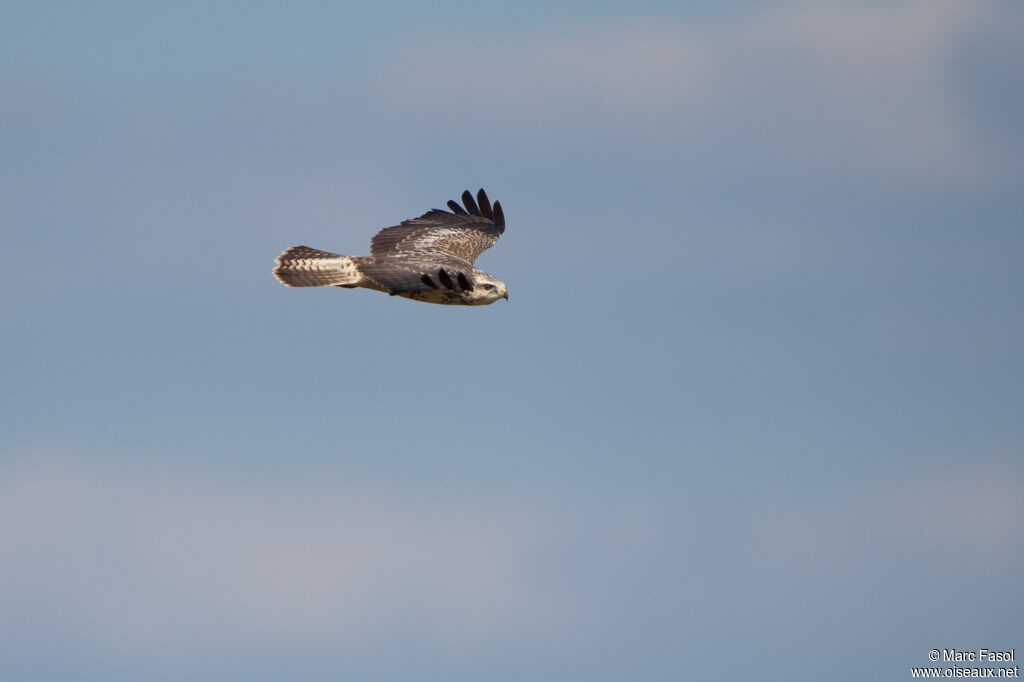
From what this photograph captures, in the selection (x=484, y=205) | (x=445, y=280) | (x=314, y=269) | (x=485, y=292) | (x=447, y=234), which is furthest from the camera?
(x=484, y=205)

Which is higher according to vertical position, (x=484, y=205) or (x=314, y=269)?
(x=484, y=205)

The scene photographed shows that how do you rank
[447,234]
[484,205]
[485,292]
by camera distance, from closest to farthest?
[485,292], [447,234], [484,205]

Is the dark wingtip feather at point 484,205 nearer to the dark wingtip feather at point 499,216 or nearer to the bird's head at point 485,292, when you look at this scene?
the dark wingtip feather at point 499,216

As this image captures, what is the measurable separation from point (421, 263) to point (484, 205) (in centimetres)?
630

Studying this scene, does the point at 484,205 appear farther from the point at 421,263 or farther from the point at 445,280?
the point at 445,280

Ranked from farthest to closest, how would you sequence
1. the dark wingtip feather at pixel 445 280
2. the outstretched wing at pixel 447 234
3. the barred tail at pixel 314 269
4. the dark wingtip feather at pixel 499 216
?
the dark wingtip feather at pixel 499 216, the outstretched wing at pixel 447 234, the barred tail at pixel 314 269, the dark wingtip feather at pixel 445 280

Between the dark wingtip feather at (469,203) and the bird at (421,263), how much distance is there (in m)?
0.09

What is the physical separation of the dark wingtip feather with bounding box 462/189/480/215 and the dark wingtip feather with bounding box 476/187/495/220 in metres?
0.13

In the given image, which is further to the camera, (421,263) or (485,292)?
(421,263)

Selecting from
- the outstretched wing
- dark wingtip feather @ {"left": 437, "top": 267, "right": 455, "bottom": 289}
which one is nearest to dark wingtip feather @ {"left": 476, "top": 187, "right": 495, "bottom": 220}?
the outstretched wing

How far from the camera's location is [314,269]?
29.5 meters

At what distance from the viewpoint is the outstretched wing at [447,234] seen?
30969 millimetres

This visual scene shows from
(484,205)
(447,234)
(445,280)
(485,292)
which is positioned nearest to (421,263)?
(485,292)

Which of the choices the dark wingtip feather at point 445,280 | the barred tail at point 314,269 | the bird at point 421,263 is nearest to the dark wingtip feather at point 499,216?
the bird at point 421,263
